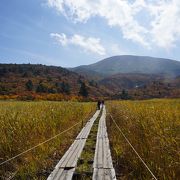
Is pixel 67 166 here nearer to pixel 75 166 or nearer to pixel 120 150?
pixel 75 166

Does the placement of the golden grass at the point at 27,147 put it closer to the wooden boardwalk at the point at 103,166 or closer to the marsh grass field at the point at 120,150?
the marsh grass field at the point at 120,150

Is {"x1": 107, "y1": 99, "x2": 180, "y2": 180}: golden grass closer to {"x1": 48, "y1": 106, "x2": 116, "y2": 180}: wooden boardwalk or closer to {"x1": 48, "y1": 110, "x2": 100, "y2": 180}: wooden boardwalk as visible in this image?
{"x1": 48, "y1": 106, "x2": 116, "y2": 180}: wooden boardwalk

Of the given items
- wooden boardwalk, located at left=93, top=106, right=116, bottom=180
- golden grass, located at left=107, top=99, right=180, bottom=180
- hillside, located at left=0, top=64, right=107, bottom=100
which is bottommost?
wooden boardwalk, located at left=93, top=106, right=116, bottom=180

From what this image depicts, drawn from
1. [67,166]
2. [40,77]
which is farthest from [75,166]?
[40,77]

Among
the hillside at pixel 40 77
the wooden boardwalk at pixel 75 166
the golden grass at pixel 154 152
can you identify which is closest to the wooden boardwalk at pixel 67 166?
the wooden boardwalk at pixel 75 166

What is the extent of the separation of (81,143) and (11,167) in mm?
3811

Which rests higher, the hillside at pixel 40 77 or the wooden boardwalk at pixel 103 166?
the hillside at pixel 40 77

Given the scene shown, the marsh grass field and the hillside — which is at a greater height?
the hillside

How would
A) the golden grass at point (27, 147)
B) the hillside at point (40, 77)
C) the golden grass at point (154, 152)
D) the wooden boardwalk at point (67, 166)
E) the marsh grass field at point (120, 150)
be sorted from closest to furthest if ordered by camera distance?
the golden grass at point (154, 152) < the marsh grass field at point (120, 150) < the wooden boardwalk at point (67, 166) < the golden grass at point (27, 147) < the hillside at point (40, 77)

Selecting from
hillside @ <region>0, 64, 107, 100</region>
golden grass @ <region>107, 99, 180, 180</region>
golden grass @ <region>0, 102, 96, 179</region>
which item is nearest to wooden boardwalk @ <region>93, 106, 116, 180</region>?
golden grass @ <region>107, 99, 180, 180</region>

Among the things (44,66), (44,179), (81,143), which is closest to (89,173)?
(44,179)

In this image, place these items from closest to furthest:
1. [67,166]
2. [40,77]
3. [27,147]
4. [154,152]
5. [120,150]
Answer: [154,152] → [67,166] → [27,147] → [120,150] → [40,77]

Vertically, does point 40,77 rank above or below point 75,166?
above

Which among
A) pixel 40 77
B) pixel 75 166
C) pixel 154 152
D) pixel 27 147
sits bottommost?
pixel 75 166
